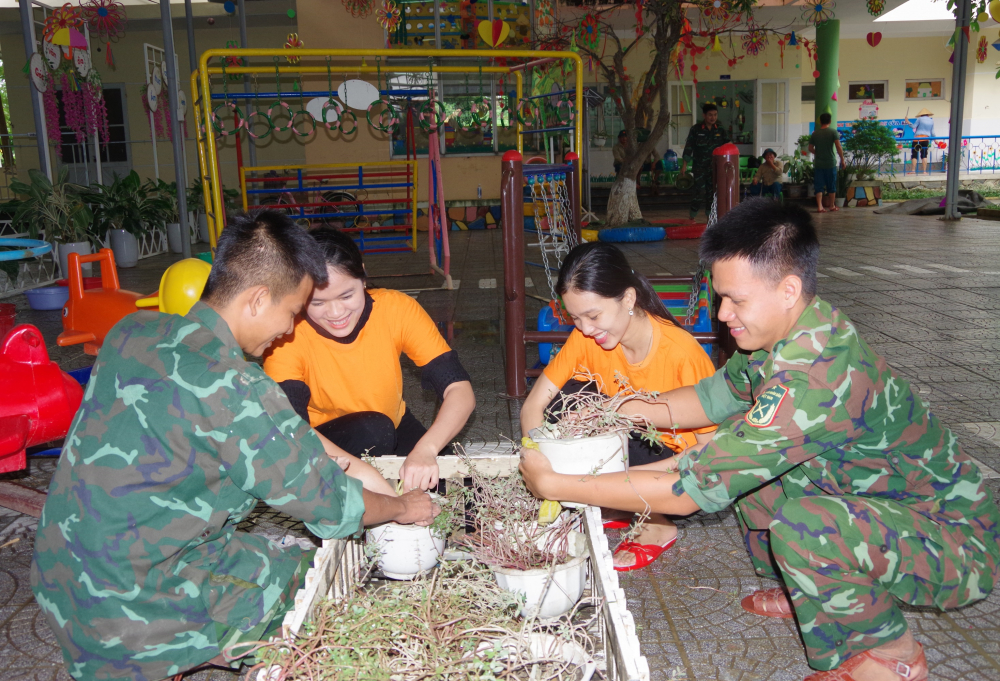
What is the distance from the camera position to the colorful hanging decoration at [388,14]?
12.1 m

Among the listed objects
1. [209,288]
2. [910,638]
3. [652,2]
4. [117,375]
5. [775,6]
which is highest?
[775,6]

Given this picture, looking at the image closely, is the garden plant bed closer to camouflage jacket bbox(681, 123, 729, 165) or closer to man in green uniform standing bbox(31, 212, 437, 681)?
man in green uniform standing bbox(31, 212, 437, 681)

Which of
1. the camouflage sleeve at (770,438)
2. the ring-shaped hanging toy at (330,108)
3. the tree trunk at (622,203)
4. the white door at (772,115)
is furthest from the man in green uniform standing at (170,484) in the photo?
the white door at (772,115)

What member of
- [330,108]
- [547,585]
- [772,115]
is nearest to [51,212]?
[330,108]

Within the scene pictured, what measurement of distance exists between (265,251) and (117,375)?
1.24ft

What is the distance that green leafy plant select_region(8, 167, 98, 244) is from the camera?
7512 mm

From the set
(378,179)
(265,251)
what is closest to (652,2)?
(378,179)

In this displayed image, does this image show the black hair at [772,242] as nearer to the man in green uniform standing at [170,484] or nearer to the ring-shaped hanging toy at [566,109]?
the man in green uniform standing at [170,484]

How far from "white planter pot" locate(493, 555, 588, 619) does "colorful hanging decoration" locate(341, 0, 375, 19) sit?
12007 millimetres

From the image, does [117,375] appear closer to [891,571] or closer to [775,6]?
[891,571]

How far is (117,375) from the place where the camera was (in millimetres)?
1442

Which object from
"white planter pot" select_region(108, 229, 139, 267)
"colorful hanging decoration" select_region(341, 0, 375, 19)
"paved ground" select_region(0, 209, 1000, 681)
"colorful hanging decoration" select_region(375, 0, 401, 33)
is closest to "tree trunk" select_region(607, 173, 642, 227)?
"paved ground" select_region(0, 209, 1000, 681)

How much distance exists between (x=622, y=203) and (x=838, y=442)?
34.8 ft

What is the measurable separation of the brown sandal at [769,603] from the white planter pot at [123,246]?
871 cm
